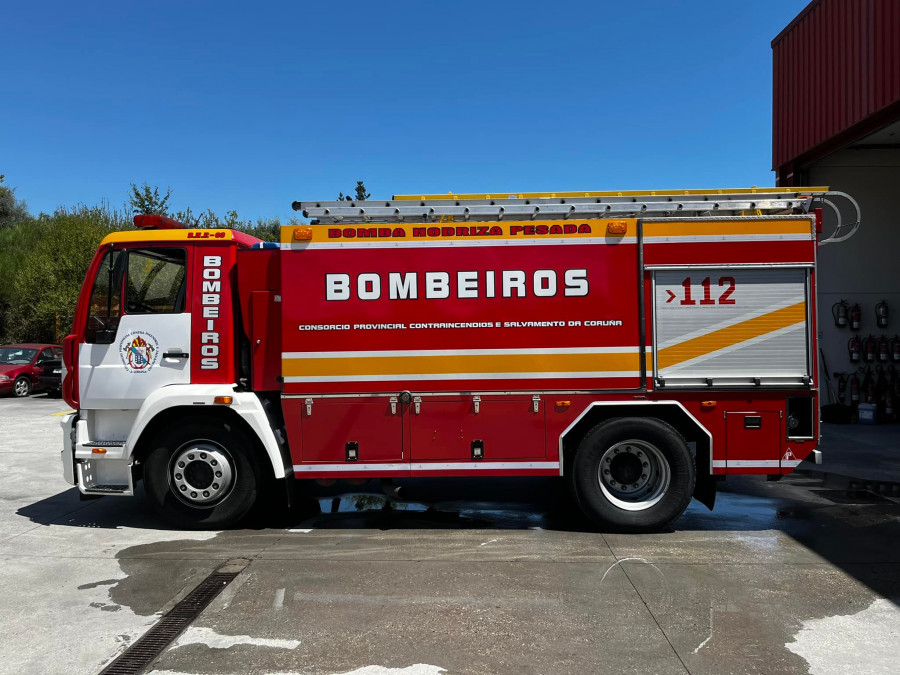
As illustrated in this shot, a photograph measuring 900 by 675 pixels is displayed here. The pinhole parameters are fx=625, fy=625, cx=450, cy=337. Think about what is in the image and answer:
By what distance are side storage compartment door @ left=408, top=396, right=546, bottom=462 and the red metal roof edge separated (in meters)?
11.6

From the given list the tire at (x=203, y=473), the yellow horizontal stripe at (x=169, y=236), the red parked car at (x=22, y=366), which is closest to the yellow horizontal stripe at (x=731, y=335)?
the tire at (x=203, y=473)

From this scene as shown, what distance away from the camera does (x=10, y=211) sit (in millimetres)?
41188

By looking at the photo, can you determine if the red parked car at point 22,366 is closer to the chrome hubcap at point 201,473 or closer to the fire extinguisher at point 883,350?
the chrome hubcap at point 201,473

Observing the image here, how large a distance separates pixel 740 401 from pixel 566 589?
244 cm

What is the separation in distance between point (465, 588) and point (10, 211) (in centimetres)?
4789

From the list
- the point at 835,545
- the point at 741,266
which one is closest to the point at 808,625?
the point at 835,545

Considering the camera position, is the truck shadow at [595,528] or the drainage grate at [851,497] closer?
the truck shadow at [595,528]

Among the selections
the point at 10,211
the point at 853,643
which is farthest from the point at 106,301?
the point at 10,211

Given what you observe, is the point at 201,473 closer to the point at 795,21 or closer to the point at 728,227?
the point at 728,227

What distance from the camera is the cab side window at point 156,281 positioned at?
5867 mm

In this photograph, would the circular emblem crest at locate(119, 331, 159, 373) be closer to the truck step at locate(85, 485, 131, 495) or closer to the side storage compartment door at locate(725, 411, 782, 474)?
the truck step at locate(85, 485, 131, 495)

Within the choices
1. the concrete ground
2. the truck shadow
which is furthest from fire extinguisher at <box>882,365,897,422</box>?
the concrete ground

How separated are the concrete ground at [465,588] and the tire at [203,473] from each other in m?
0.23

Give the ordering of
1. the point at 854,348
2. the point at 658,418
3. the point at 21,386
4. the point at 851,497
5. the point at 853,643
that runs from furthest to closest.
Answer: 1. the point at 21,386
2. the point at 854,348
3. the point at 851,497
4. the point at 658,418
5. the point at 853,643
